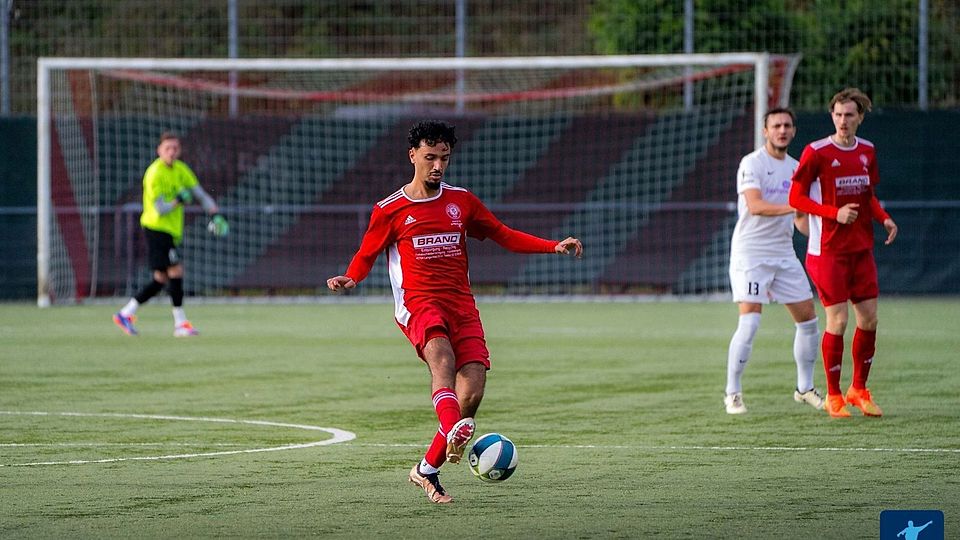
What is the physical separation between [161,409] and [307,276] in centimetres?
1341

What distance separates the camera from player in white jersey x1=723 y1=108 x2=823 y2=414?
1071 cm

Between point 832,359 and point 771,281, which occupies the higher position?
point 771,281

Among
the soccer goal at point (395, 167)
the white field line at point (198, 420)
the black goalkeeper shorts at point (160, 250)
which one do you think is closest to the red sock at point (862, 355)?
the white field line at point (198, 420)

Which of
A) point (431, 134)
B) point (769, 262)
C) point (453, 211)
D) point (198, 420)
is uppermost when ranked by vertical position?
point (431, 134)

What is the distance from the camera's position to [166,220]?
58.4ft

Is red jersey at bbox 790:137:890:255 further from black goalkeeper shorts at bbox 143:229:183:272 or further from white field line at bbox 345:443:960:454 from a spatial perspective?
black goalkeeper shorts at bbox 143:229:183:272

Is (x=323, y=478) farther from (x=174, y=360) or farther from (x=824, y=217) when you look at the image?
(x=174, y=360)

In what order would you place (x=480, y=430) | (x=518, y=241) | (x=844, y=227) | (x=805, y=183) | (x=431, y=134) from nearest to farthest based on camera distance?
(x=431, y=134) → (x=518, y=241) → (x=480, y=430) → (x=805, y=183) → (x=844, y=227)

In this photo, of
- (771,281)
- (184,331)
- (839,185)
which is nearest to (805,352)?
(771,281)

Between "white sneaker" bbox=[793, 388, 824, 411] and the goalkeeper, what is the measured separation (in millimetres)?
8168

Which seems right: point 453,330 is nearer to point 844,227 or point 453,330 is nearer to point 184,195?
point 844,227

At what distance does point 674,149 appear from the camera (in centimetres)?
2392

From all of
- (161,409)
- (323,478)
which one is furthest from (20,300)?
(323,478)

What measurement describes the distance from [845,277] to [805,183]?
0.64 meters
